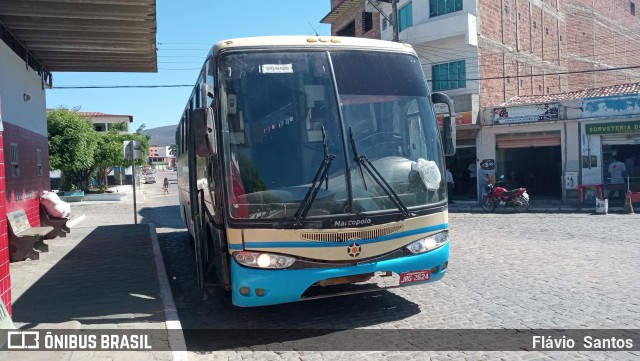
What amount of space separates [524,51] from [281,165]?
964 inches

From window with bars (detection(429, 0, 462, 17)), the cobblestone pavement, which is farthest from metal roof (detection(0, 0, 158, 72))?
window with bars (detection(429, 0, 462, 17))

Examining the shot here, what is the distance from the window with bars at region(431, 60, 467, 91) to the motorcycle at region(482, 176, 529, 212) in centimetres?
602

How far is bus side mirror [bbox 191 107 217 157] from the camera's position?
5073 millimetres

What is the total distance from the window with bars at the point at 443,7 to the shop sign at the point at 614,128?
753 centimetres

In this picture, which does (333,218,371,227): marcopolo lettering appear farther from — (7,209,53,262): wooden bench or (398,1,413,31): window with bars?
(398,1,413,31): window with bars

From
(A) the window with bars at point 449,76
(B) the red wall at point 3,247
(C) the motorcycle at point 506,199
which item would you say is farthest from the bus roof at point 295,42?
(A) the window with bars at point 449,76

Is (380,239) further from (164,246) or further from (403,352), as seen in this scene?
(164,246)

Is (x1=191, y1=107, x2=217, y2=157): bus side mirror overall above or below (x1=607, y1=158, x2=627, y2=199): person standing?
above

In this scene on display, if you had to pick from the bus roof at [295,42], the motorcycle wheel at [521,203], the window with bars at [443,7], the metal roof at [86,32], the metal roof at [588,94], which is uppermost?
the window with bars at [443,7]

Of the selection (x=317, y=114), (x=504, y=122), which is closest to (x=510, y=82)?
(x=504, y=122)

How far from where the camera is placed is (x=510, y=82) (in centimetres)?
2519

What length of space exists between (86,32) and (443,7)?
16.6 m

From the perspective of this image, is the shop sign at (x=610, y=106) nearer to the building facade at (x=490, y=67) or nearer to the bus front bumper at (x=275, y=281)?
the building facade at (x=490, y=67)

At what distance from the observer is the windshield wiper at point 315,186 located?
5.03m
